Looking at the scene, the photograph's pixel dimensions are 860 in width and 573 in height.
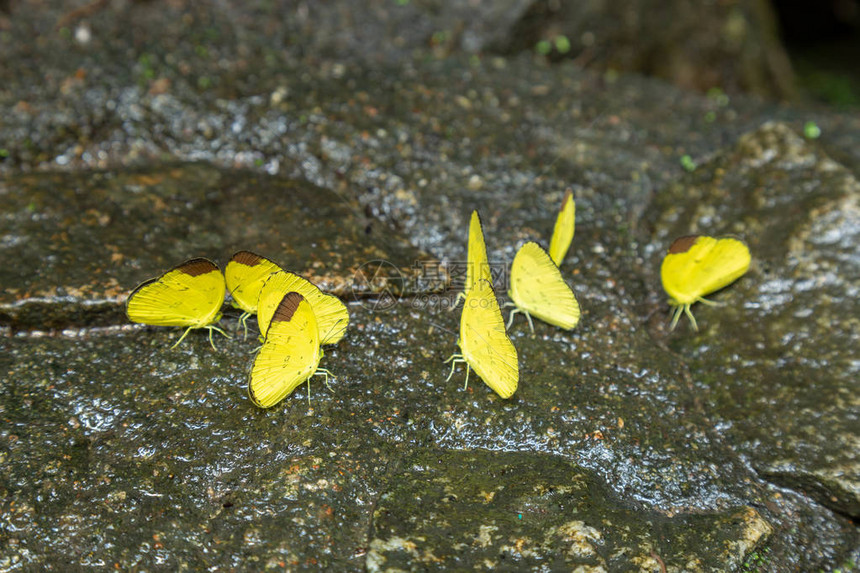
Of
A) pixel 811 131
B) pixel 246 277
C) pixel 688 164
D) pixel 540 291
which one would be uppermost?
pixel 811 131

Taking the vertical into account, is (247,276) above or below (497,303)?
below

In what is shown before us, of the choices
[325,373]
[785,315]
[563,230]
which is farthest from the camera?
[785,315]

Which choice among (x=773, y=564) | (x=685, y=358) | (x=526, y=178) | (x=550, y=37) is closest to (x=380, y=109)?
(x=526, y=178)

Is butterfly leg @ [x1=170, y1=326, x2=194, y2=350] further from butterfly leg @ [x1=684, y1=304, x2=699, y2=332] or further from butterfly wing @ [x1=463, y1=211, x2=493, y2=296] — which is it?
butterfly leg @ [x1=684, y1=304, x2=699, y2=332]

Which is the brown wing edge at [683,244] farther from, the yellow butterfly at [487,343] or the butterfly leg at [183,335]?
the butterfly leg at [183,335]

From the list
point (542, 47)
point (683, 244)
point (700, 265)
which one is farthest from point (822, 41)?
point (683, 244)

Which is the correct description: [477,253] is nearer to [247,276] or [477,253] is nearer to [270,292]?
[270,292]
